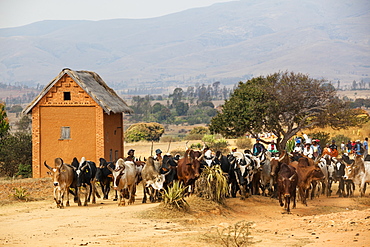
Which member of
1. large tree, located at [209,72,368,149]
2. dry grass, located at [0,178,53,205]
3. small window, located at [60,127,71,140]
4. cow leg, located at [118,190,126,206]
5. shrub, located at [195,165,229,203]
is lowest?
dry grass, located at [0,178,53,205]

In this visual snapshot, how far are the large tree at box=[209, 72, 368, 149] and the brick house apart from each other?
10.1 metres

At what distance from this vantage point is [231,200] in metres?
20.7

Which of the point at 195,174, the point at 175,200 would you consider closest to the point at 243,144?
Answer: the point at 195,174

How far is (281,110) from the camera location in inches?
1657

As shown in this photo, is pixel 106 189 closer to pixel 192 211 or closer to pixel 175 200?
pixel 192 211

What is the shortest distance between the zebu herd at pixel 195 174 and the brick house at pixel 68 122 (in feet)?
27.4

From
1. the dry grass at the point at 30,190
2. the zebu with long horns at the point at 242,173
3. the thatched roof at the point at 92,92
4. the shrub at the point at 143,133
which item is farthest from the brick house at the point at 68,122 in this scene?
the shrub at the point at 143,133

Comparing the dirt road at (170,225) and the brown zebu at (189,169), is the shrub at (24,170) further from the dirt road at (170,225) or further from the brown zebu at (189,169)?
the brown zebu at (189,169)

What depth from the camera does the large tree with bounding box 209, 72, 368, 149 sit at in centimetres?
4031

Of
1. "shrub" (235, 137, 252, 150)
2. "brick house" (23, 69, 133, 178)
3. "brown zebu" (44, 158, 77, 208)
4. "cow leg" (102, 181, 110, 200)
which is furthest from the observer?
"shrub" (235, 137, 252, 150)

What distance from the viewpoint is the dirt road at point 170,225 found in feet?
43.8

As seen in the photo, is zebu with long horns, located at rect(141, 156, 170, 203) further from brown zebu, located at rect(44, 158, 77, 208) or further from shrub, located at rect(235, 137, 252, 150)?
shrub, located at rect(235, 137, 252, 150)

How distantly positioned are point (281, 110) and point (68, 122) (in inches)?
620

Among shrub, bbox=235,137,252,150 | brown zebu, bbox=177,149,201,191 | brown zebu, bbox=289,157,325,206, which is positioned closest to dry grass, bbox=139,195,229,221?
brown zebu, bbox=177,149,201,191
